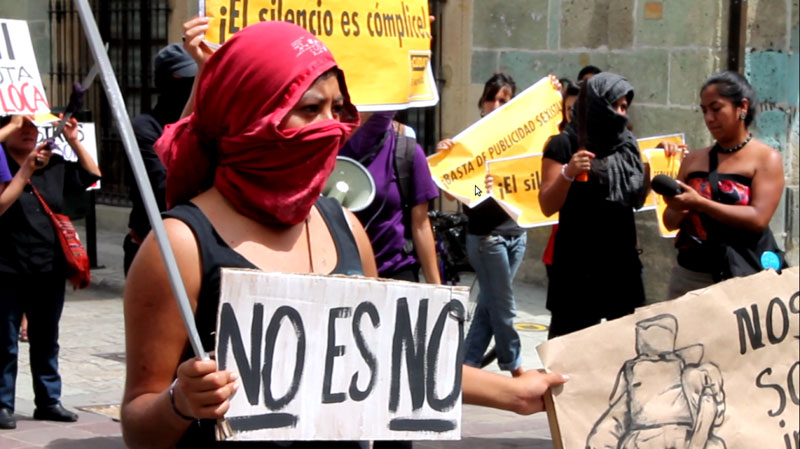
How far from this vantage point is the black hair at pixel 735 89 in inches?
229

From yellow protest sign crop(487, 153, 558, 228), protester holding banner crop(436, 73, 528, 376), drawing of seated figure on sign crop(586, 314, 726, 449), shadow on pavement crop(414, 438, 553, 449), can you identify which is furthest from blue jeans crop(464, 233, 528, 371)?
drawing of seated figure on sign crop(586, 314, 726, 449)

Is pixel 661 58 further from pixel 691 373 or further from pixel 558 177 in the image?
pixel 691 373

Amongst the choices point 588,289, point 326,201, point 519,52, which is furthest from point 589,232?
point 519,52

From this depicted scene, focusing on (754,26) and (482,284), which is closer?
(482,284)

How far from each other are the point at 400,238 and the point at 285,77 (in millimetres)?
3235

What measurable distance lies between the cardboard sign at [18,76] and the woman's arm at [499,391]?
486 cm

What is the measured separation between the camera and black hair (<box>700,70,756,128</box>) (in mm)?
5828

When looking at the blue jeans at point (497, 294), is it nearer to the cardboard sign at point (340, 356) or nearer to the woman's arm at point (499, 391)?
the woman's arm at point (499, 391)

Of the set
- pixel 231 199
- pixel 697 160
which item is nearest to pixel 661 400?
pixel 231 199

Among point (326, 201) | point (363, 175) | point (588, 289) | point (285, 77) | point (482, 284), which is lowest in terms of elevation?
point (482, 284)

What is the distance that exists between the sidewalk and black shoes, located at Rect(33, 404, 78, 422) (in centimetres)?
3

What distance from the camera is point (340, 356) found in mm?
2422

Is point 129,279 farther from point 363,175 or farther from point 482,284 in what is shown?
point 482,284

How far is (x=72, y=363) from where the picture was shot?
331 inches
